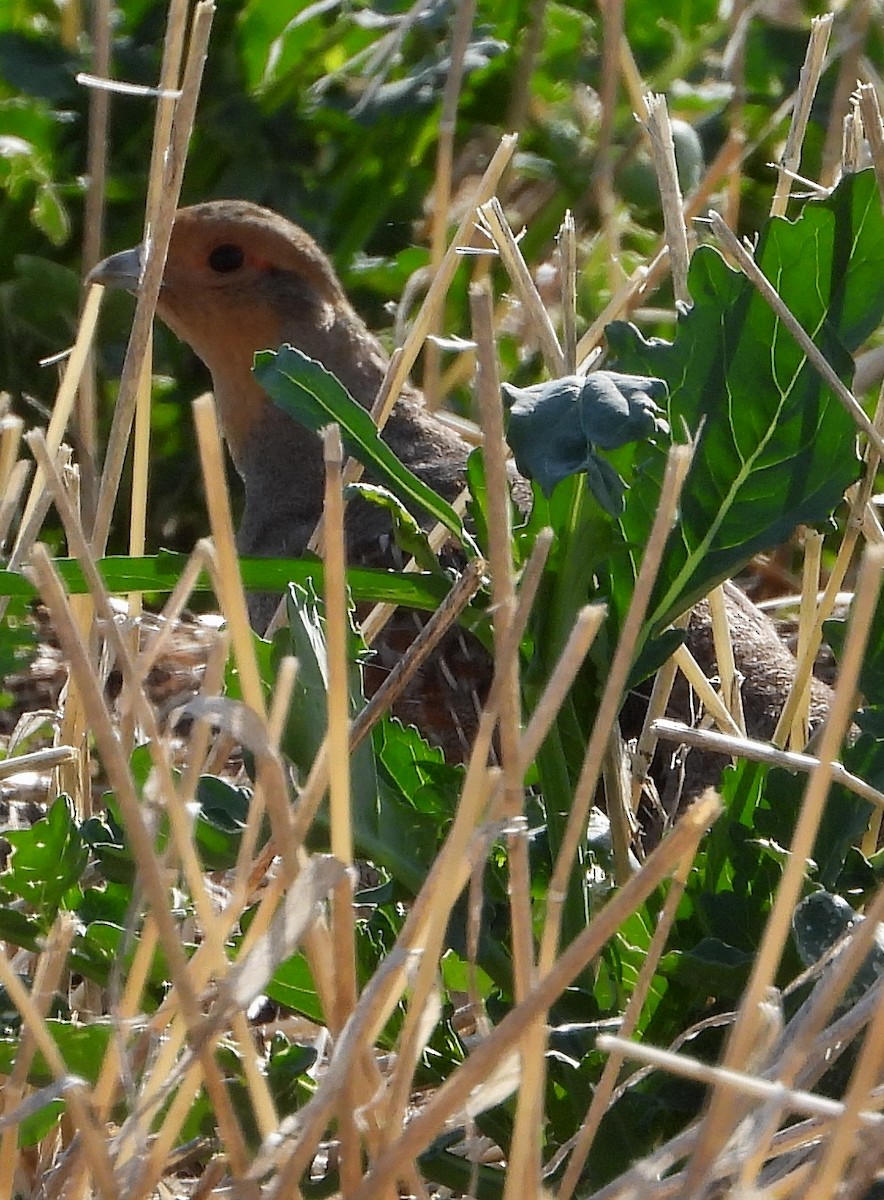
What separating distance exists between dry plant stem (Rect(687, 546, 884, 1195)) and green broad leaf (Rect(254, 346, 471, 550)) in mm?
512

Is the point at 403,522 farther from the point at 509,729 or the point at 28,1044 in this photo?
the point at 28,1044

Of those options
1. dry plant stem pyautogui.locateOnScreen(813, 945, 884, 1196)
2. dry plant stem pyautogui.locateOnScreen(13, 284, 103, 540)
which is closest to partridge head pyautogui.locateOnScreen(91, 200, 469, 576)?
dry plant stem pyautogui.locateOnScreen(13, 284, 103, 540)

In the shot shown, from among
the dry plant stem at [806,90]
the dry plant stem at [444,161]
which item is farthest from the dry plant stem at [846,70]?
the dry plant stem at [806,90]

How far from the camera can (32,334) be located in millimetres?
4117

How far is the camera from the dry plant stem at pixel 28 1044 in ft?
4.90

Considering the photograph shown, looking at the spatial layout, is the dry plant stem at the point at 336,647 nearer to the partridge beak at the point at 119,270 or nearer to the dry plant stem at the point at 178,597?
the dry plant stem at the point at 178,597

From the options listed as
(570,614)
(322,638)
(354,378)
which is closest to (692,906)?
(570,614)

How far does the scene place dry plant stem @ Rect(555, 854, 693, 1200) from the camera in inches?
58.2

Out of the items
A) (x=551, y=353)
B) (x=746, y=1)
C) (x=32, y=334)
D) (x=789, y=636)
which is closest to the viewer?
(x=551, y=353)

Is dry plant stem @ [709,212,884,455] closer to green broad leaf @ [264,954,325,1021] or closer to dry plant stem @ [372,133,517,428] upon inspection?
dry plant stem @ [372,133,517,428]

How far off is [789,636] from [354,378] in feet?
3.36

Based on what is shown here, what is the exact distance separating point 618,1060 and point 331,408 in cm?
63

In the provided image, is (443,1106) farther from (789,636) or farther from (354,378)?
(354,378)

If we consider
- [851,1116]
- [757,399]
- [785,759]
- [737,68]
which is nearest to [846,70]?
[737,68]
